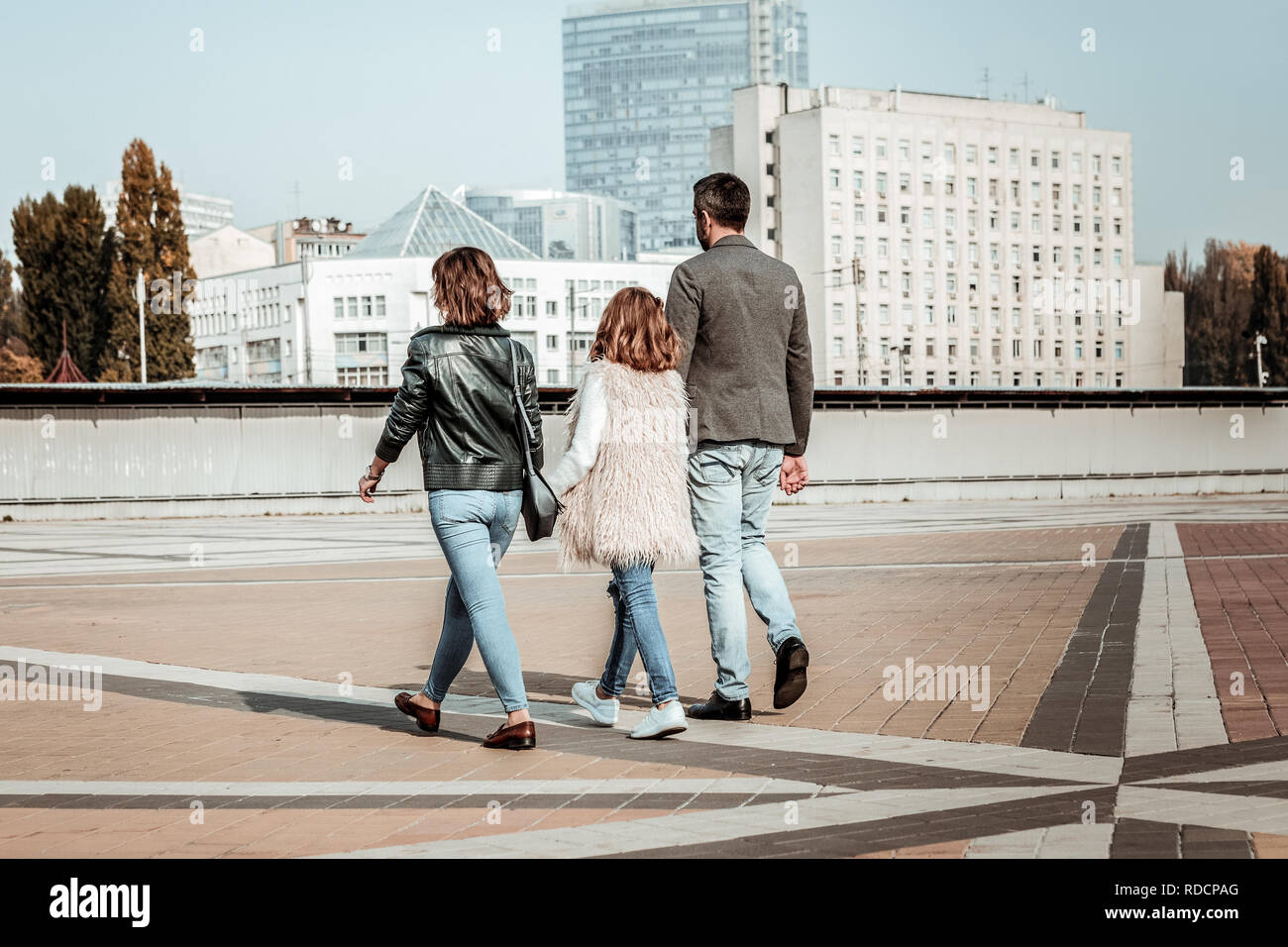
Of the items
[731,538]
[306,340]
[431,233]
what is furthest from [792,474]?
[431,233]

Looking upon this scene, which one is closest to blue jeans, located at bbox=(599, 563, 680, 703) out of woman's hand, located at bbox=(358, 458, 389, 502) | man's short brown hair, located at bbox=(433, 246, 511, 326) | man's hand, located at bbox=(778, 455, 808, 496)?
man's hand, located at bbox=(778, 455, 808, 496)

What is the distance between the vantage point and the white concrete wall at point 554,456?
3061 cm

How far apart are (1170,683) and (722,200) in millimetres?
2954

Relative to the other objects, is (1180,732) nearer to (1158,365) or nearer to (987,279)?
(987,279)

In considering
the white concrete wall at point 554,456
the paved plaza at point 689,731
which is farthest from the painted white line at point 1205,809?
the white concrete wall at point 554,456

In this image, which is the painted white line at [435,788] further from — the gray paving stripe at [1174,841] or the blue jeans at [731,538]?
the blue jeans at [731,538]

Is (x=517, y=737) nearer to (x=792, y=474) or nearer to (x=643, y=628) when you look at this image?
(x=643, y=628)

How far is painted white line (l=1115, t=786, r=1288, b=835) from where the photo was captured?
13.8 ft

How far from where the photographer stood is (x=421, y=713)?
6191 mm

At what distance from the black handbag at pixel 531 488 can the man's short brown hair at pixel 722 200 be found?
1042 mm

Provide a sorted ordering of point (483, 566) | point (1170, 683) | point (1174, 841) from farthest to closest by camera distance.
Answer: point (1170, 683)
point (483, 566)
point (1174, 841)

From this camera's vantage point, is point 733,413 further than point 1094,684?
No

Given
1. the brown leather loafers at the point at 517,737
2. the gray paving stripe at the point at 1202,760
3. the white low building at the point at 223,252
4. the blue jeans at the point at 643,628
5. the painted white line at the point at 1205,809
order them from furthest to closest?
the white low building at the point at 223,252
the blue jeans at the point at 643,628
the brown leather loafers at the point at 517,737
the gray paving stripe at the point at 1202,760
the painted white line at the point at 1205,809
